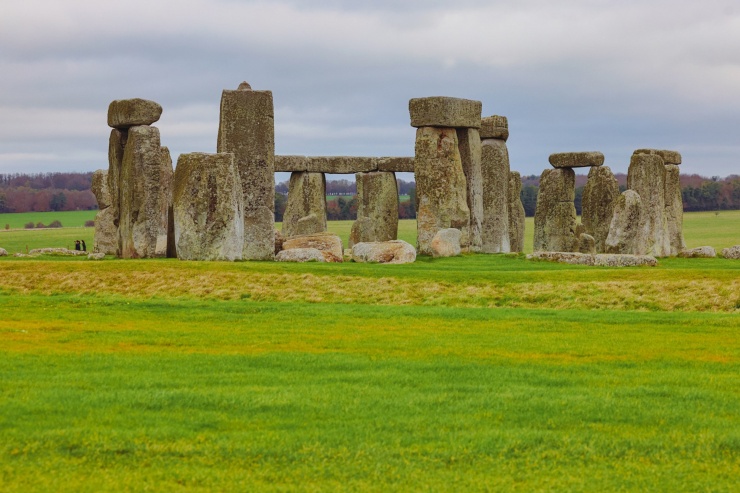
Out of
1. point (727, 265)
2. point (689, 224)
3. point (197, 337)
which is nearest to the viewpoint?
point (197, 337)

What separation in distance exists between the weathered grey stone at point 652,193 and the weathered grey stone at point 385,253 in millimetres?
7681

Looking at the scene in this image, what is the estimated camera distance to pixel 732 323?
53.0ft

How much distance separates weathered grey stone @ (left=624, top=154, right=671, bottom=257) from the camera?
101 ft

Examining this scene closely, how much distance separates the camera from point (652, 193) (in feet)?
103

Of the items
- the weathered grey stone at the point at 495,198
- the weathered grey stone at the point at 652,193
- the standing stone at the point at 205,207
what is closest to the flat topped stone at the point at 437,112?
the weathered grey stone at the point at 495,198

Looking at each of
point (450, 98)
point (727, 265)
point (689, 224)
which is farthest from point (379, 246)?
point (689, 224)

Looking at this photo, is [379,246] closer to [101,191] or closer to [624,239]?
[624,239]

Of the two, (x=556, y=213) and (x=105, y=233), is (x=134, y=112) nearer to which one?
(x=105, y=233)

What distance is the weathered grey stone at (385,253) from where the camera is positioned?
2567 cm

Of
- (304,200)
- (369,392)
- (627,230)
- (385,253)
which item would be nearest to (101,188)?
(304,200)

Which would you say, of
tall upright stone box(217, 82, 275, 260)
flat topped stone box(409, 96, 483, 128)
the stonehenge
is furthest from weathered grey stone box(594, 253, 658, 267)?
tall upright stone box(217, 82, 275, 260)

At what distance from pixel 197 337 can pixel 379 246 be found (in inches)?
477

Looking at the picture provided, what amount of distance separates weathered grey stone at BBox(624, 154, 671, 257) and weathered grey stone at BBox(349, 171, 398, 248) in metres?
9.16

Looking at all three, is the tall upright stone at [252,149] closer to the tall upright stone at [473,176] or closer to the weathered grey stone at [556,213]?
the tall upright stone at [473,176]
